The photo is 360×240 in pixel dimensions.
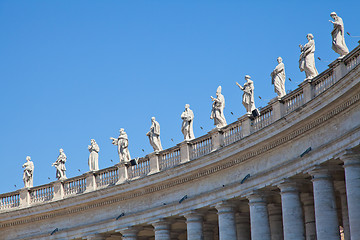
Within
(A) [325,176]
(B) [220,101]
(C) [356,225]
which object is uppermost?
(B) [220,101]

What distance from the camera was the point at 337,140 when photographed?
2092 inches

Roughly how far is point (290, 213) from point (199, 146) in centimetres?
1401

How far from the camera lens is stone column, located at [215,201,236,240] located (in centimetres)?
6606

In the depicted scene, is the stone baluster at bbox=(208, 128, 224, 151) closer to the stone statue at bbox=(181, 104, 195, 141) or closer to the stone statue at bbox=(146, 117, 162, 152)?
the stone statue at bbox=(181, 104, 195, 141)

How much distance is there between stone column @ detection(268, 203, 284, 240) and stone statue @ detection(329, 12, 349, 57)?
1708 cm

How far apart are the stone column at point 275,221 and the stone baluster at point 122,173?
14.9m

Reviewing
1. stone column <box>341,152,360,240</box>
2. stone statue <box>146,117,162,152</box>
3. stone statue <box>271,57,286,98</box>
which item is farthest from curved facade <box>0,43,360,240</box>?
stone statue <box>146,117,162,152</box>

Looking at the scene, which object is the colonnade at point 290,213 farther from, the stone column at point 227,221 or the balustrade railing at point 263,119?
the balustrade railing at point 263,119

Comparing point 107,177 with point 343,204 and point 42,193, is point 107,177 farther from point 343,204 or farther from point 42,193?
point 343,204

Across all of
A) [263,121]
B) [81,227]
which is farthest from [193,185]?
[81,227]

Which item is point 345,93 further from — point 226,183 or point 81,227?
point 81,227

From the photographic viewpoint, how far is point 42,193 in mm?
84562

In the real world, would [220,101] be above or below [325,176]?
above

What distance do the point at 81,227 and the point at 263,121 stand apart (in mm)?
23924
